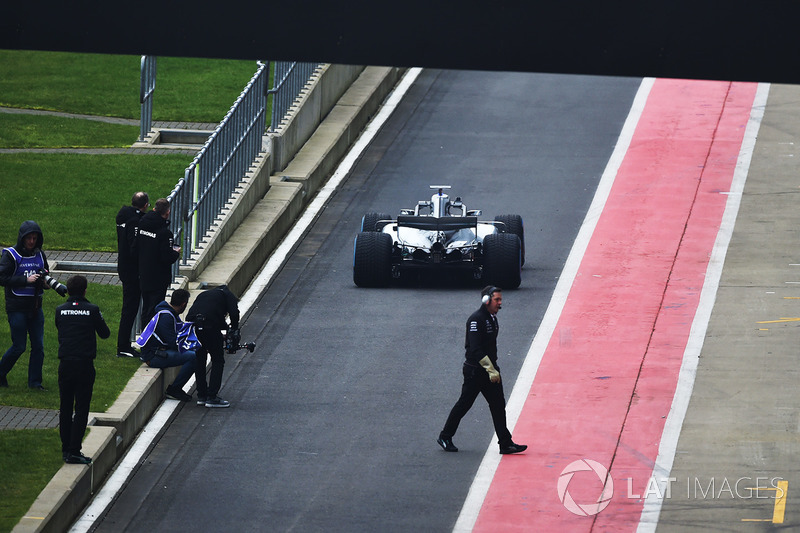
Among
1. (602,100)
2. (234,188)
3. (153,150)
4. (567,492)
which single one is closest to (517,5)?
(567,492)

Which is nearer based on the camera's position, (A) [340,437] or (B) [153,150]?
(A) [340,437]

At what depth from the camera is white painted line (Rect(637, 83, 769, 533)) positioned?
1532 centimetres

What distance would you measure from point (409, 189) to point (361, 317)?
6.07m

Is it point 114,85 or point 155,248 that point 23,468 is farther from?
point 114,85

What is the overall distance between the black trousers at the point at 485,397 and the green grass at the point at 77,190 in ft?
26.6

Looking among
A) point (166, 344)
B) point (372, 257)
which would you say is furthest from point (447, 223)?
point (166, 344)

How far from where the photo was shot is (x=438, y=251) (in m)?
21.5

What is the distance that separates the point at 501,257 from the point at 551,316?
116cm

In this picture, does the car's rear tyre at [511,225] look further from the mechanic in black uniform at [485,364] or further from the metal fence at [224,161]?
the mechanic in black uniform at [485,364]

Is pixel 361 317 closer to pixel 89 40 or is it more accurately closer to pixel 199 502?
pixel 199 502

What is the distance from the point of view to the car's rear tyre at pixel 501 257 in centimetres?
2145

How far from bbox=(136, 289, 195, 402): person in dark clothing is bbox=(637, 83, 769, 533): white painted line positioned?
5456mm

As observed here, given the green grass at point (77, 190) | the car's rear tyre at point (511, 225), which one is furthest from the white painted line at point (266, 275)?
the car's rear tyre at point (511, 225)

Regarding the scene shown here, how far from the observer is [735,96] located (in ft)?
107
